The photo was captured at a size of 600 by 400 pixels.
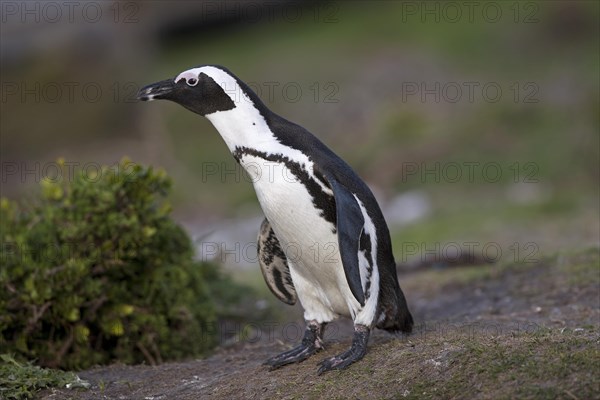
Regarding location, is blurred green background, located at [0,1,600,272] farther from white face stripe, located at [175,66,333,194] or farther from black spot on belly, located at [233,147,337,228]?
white face stripe, located at [175,66,333,194]

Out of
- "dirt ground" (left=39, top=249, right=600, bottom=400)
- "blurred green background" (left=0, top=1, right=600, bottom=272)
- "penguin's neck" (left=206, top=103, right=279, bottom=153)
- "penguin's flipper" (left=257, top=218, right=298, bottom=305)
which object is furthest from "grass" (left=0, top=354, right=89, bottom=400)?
"blurred green background" (left=0, top=1, right=600, bottom=272)

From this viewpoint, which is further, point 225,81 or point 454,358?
point 225,81

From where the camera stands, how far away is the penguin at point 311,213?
4547 mm

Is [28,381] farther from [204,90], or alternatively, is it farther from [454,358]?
[454,358]

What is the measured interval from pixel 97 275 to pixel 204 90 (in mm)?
1876

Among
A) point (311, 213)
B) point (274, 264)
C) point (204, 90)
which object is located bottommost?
point (274, 264)

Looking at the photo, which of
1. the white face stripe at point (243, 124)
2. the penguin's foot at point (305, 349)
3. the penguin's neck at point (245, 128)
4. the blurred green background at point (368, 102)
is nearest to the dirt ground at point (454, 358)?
the penguin's foot at point (305, 349)

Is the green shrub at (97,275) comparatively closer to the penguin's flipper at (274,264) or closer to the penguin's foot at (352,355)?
the penguin's flipper at (274,264)

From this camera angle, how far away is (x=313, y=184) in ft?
15.0

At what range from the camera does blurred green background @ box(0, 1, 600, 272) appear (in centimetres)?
1220

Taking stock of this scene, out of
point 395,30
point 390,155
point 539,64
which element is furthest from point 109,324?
point 395,30

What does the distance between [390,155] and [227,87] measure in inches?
384

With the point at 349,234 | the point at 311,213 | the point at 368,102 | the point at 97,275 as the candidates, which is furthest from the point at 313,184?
the point at 368,102

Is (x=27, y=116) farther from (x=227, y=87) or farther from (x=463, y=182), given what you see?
(x=227, y=87)
